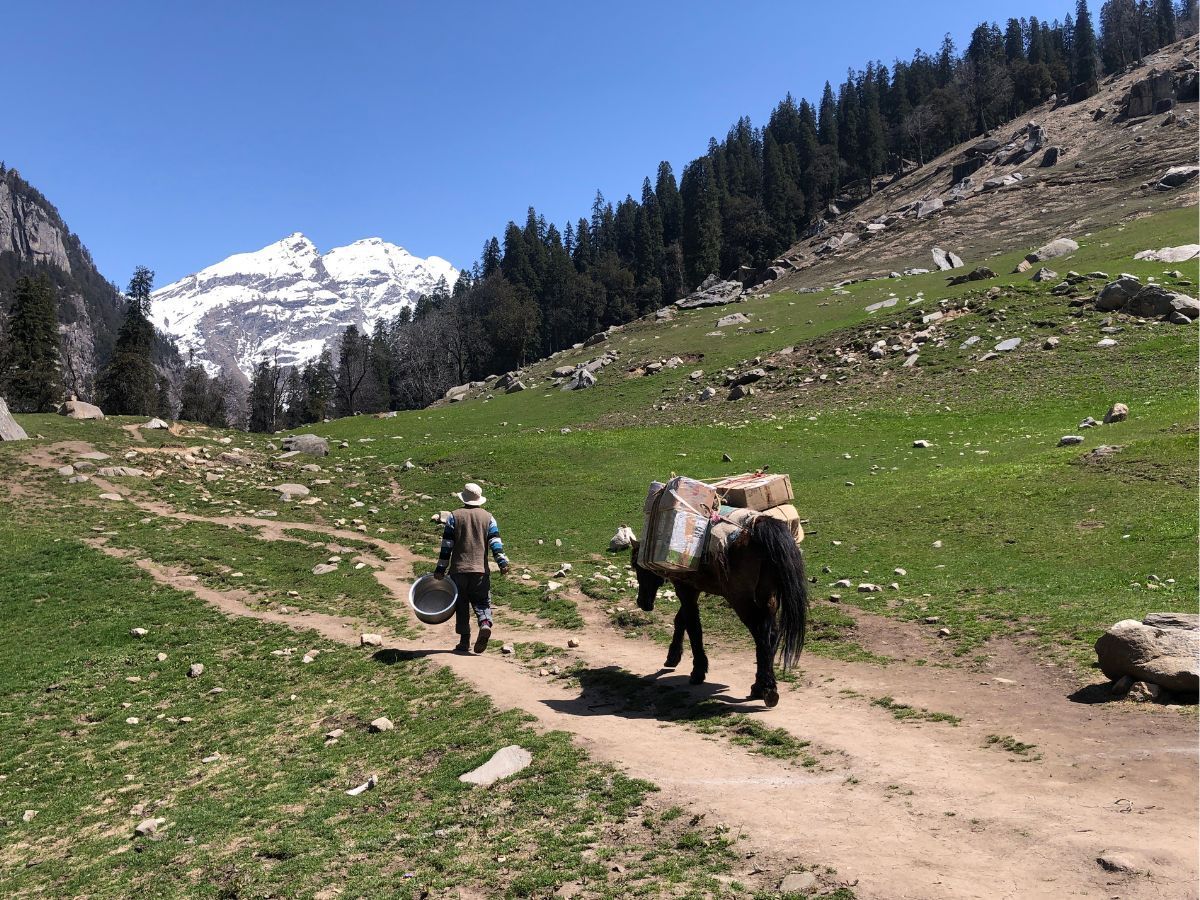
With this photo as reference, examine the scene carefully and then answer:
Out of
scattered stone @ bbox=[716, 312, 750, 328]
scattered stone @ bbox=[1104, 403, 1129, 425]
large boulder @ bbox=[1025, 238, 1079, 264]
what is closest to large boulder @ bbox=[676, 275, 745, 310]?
scattered stone @ bbox=[716, 312, 750, 328]

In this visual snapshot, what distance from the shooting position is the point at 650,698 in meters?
9.92

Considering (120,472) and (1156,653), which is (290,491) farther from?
(1156,653)

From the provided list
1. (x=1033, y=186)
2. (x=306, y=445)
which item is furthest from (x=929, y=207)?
(x=306, y=445)

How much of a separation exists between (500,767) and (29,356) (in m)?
74.9

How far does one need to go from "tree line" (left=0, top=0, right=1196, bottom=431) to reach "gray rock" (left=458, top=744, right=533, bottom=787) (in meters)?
92.8

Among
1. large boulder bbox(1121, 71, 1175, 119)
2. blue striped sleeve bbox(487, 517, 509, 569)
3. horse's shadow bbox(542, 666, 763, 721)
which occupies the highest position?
large boulder bbox(1121, 71, 1175, 119)

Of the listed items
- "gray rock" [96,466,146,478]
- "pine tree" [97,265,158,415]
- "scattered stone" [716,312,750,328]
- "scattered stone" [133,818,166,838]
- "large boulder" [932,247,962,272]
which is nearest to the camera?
"scattered stone" [133,818,166,838]

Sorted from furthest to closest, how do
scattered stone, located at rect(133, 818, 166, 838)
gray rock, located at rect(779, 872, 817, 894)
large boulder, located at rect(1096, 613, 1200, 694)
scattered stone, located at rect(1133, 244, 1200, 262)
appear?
scattered stone, located at rect(1133, 244, 1200, 262)
large boulder, located at rect(1096, 613, 1200, 694)
scattered stone, located at rect(133, 818, 166, 838)
gray rock, located at rect(779, 872, 817, 894)

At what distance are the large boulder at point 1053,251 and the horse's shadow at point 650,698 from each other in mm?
53588

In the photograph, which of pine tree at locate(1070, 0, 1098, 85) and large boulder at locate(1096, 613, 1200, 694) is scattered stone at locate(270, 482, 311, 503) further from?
pine tree at locate(1070, 0, 1098, 85)

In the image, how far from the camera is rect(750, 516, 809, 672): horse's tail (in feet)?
30.6

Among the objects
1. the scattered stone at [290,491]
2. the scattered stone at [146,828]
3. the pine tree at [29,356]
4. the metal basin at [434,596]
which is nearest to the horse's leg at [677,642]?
the metal basin at [434,596]

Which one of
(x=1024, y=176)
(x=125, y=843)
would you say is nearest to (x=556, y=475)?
(x=125, y=843)

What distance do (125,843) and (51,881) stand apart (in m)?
0.62
